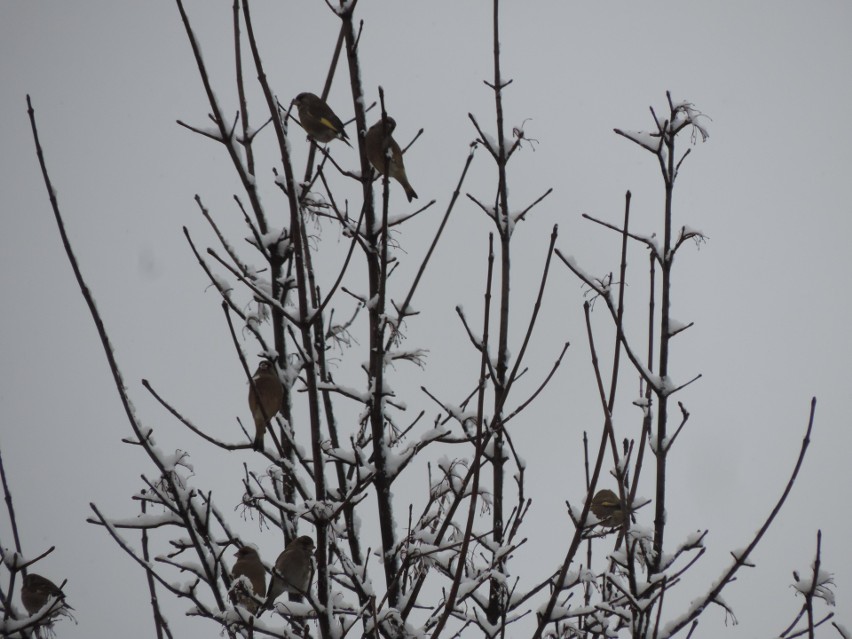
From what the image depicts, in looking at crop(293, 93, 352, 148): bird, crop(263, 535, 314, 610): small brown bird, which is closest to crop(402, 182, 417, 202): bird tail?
crop(293, 93, 352, 148): bird

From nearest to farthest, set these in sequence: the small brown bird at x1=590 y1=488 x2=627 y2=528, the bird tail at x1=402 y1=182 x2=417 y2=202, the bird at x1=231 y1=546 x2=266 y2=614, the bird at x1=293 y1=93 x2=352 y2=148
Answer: the bird at x1=231 y1=546 x2=266 y2=614 < the small brown bird at x1=590 y1=488 x2=627 y2=528 < the bird at x1=293 y1=93 x2=352 y2=148 < the bird tail at x1=402 y1=182 x2=417 y2=202

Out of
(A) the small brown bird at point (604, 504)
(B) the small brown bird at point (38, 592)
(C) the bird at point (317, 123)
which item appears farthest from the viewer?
(C) the bird at point (317, 123)

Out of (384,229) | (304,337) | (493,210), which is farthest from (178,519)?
(493,210)

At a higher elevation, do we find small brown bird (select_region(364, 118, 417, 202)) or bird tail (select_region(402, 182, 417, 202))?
bird tail (select_region(402, 182, 417, 202))

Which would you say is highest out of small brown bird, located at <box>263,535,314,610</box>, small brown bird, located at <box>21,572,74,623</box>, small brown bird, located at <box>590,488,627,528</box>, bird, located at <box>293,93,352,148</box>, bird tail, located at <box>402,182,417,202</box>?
bird, located at <box>293,93,352,148</box>

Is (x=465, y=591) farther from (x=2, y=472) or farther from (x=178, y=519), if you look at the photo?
(x=2, y=472)

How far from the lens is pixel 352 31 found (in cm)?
320

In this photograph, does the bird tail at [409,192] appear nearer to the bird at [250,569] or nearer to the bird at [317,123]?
the bird at [317,123]

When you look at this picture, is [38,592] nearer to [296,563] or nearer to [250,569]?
[250,569]

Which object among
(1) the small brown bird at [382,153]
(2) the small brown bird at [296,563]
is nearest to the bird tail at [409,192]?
(1) the small brown bird at [382,153]

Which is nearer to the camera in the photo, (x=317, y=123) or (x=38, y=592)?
(x=38, y=592)

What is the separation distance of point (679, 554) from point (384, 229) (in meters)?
1.66

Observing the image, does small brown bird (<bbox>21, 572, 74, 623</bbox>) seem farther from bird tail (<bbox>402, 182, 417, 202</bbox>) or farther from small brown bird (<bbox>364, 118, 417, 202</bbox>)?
bird tail (<bbox>402, 182, 417, 202</bbox>)

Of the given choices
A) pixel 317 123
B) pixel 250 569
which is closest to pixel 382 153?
pixel 317 123
